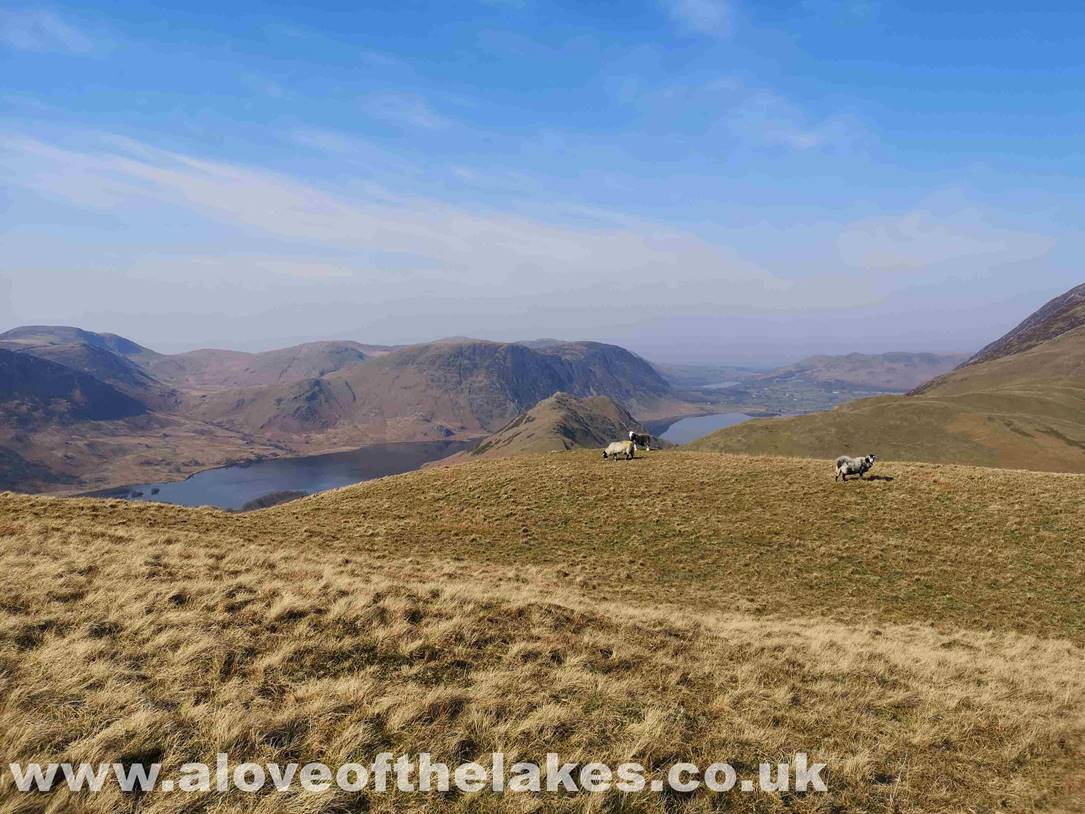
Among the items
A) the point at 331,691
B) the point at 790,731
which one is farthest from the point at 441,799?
the point at 790,731

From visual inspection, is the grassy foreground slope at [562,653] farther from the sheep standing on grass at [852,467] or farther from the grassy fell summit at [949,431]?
the grassy fell summit at [949,431]

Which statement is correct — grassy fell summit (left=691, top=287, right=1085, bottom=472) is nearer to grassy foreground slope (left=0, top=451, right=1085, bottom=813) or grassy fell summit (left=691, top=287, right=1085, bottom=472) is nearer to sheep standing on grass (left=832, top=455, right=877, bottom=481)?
sheep standing on grass (left=832, top=455, right=877, bottom=481)

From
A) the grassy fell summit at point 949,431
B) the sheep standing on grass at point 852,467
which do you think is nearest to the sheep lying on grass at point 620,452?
the sheep standing on grass at point 852,467

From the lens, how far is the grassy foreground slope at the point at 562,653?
754 cm

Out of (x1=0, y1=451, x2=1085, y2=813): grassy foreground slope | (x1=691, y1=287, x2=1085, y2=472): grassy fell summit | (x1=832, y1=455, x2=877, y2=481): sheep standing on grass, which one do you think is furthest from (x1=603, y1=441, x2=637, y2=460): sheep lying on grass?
(x1=691, y1=287, x2=1085, y2=472): grassy fell summit

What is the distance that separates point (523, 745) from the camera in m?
7.91

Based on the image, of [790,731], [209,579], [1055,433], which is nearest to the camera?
[790,731]

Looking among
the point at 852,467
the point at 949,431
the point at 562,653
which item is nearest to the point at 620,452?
the point at 852,467

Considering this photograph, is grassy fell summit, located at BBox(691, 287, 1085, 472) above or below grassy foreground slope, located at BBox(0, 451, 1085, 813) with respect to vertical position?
below

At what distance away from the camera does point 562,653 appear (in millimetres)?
11656

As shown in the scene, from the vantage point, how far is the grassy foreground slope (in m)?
7.54

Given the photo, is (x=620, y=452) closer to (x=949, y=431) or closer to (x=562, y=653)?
(x=562, y=653)

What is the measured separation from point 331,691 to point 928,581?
84.8 feet

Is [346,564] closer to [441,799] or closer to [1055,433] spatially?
[441,799]
